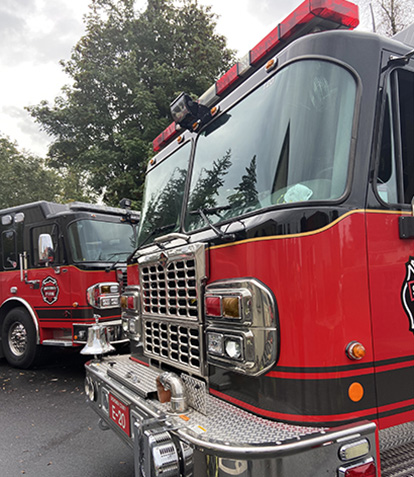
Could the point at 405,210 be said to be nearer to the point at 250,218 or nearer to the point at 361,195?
the point at 361,195

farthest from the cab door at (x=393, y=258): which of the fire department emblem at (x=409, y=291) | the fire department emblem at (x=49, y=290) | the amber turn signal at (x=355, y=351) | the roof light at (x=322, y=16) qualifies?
the fire department emblem at (x=49, y=290)

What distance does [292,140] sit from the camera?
1.95 m

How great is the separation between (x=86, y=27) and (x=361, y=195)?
14718mm

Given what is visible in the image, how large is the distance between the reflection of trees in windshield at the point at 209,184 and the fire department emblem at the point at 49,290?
13.6 ft

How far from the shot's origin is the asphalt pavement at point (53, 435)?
3.22m

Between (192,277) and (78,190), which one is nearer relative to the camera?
(192,277)

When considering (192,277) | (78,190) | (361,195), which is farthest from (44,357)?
(78,190)

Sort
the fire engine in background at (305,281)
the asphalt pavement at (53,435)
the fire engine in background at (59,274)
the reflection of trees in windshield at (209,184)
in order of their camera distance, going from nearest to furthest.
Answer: the fire engine in background at (305,281)
the reflection of trees in windshield at (209,184)
the asphalt pavement at (53,435)
the fire engine in background at (59,274)

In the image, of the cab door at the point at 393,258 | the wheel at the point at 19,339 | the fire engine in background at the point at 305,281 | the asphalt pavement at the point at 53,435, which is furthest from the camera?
the wheel at the point at 19,339

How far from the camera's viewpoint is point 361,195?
6.00 feet

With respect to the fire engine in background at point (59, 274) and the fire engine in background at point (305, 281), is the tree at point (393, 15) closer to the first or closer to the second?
the fire engine in background at point (305, 281)

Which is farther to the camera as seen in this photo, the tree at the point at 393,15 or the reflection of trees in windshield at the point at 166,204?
the tree at the point at 393,15

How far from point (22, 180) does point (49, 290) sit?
1404 centimetres

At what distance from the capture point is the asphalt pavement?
3.22 meters
